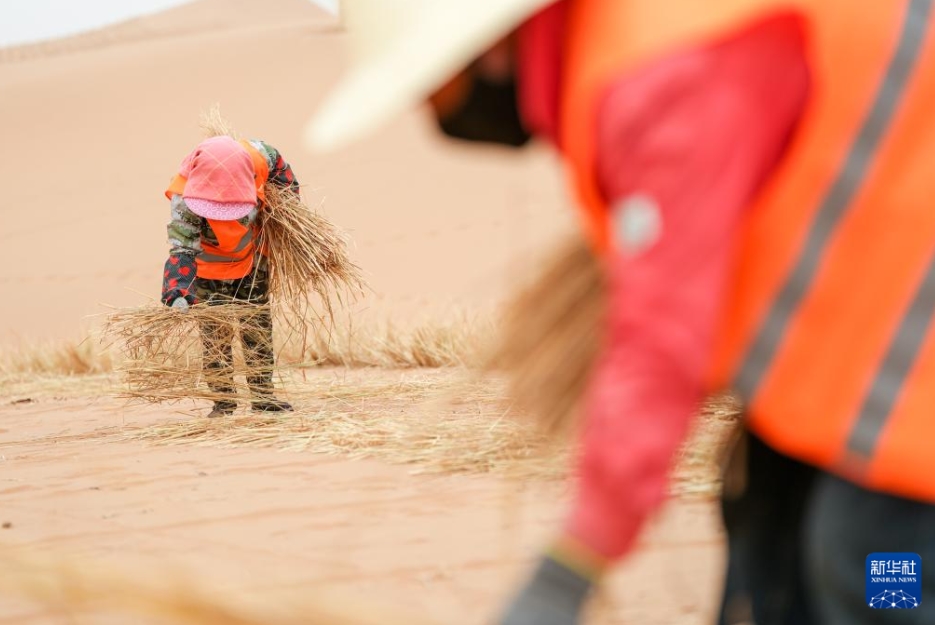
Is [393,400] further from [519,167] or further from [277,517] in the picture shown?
[519,167]

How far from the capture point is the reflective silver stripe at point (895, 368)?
93 cm

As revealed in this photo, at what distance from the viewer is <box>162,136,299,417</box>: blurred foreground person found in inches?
182

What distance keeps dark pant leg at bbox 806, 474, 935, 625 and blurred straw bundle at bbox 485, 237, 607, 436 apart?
37 centimetres

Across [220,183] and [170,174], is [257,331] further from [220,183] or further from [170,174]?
→ [170,174]

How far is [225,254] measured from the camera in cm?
486

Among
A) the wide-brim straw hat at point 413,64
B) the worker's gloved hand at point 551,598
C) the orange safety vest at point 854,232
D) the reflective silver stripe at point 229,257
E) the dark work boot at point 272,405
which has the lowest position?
the dark work boot at point 272,405

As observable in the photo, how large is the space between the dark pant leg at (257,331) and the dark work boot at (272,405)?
47 millimetres

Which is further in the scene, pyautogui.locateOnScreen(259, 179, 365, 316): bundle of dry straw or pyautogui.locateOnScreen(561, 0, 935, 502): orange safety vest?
pyautogui.locateOnScreen(259, 179, 365, 316): bundle of dry straw

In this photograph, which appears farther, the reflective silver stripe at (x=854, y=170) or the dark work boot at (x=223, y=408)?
the dark work boot at (x=223, y=408)

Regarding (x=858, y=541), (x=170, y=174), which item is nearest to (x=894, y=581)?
(x=858, y=541)

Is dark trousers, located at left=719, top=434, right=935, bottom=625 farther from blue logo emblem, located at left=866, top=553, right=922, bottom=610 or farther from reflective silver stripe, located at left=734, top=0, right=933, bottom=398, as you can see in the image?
reflective silver stripe, located at left=734, top=0, right=933, bottom=398

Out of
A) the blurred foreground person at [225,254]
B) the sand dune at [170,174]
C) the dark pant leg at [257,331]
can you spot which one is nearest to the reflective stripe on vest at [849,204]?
the blurred foreground person at [225,254]

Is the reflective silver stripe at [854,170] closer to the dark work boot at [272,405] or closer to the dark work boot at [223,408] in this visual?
the dark work boot at [272,405]

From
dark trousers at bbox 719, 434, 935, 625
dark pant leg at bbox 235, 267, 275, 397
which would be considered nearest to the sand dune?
dark pant leg at bbox 235, 267, 275, 397
